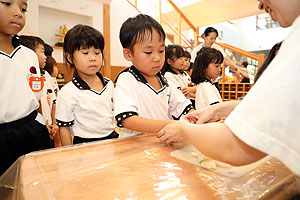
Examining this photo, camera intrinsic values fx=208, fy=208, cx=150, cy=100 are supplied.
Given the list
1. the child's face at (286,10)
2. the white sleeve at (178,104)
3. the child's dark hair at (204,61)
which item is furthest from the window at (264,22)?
the child's face at (286,10)

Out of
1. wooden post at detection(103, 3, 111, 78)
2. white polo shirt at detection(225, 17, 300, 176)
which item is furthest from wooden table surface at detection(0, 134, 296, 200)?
wooden post at detection(103, 3, 111, 78)

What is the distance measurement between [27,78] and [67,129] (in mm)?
355

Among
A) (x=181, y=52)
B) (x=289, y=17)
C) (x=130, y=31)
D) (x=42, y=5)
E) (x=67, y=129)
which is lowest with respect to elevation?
(x=67, y=129)

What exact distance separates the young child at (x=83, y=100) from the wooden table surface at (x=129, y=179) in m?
0.58

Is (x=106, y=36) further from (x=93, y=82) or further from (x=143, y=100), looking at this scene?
(x=143, y=100)

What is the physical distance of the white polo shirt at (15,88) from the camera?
0.93 m

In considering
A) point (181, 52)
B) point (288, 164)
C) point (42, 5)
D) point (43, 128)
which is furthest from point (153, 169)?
point (42, 5)

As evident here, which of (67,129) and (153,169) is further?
(67,129)

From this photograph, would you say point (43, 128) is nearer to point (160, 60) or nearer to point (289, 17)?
A: point (160, 60)

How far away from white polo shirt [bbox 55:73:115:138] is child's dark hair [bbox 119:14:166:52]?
40 cm

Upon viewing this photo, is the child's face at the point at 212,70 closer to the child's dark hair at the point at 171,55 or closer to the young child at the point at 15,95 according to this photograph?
the child's dark hair at the point at 171,55

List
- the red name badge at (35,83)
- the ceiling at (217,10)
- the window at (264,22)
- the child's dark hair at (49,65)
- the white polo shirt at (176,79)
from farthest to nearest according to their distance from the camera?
1. the window at (264,22)
2. the ceiling at (217,10)
3. the child's dark hair at (49,65)
4. the white polo shirt at (176,79)
5. the red name badge at (35,83)

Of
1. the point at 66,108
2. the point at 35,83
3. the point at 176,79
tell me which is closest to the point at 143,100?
the point at 66,108

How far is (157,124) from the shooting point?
0.89 m
